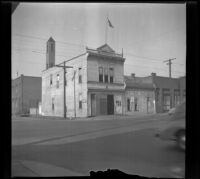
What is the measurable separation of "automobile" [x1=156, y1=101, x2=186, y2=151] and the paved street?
7cm

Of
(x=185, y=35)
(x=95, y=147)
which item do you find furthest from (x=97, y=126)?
(x=185, y=35)

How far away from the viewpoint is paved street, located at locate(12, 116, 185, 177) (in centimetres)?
276

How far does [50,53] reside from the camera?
3.06 meters

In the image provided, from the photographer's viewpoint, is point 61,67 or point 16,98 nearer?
point 16,98

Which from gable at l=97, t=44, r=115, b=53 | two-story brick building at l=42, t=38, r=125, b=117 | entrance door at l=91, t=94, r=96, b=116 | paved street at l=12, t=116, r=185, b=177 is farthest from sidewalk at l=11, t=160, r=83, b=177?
gable at l=97, t=44, r=115, b=53

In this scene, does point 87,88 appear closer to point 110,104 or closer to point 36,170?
point 110,104

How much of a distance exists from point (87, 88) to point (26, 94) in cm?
89

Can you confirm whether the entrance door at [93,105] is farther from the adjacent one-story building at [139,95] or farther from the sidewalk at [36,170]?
the sidewalk at [36,170]

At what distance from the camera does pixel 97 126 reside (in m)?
3.13

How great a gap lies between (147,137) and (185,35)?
1486mm

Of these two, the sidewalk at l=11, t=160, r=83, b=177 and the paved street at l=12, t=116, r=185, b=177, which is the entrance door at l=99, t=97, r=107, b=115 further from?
the sidewalk at l=11, t=160, r=83, b=177

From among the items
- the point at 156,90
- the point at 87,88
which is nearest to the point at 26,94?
the point at 87,88
